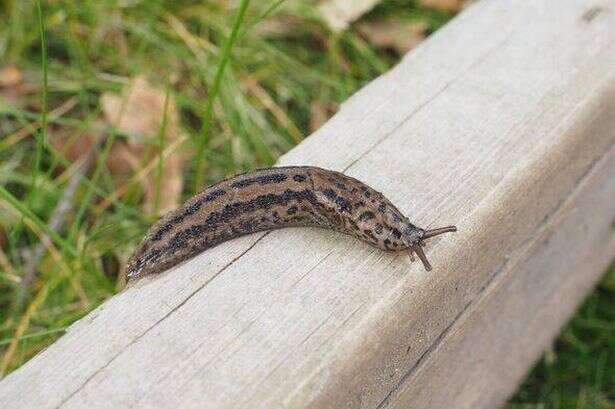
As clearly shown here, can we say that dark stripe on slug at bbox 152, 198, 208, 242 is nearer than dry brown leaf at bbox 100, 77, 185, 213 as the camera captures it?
Yes

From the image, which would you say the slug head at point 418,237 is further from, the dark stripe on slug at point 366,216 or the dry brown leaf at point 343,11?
the dry brown leaf at point 343,11

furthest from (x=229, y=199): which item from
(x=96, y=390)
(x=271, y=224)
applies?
(x=96, y=390)

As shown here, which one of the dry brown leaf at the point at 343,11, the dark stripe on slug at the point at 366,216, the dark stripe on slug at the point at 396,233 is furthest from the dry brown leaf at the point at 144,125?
the dark stripe on slug at the point at 396,233

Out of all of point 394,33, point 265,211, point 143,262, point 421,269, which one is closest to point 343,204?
point 265,211

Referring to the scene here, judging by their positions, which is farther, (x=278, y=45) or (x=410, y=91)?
(x=278, y=45)

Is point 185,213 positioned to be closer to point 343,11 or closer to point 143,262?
point 143,262

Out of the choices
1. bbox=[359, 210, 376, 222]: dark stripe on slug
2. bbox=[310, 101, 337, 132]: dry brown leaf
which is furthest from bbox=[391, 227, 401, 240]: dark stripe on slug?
bbox=[310, 101, 337, 132]: dry brown leaf

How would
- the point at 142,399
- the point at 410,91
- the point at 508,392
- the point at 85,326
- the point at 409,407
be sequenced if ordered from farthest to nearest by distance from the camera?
1. the point at 508,392
2. the point at 410,91
3. the point at 409,407
4. the point at 85,326
5. the point at 142,399

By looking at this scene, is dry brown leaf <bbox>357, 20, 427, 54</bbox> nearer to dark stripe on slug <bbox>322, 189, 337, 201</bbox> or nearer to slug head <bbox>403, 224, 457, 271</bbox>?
dark stripe on slug <bbox>322, 189, 337, 201</bbox>

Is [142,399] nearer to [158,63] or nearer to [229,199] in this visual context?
[229,199]
